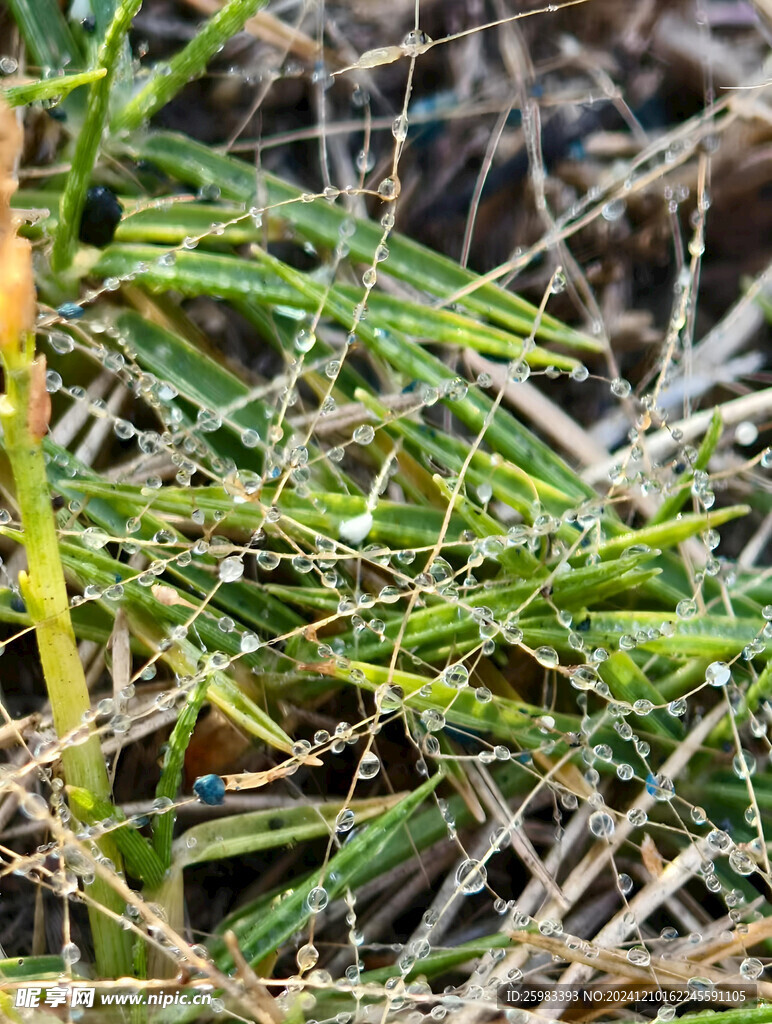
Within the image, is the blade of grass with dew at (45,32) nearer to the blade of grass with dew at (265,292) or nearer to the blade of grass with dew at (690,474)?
the blade of grass with dew at (265,292)

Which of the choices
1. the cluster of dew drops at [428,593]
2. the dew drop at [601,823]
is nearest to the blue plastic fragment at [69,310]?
the cluster of dew drops at [428,593]

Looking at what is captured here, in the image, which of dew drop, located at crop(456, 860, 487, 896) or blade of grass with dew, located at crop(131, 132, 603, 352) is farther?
blade of grass with dew, located at crop(131, 132, 603, 352)

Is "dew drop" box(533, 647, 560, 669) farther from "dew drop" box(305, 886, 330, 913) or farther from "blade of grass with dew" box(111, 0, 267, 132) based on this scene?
"blade of grass with dew" box(111, 0, 267, 132)

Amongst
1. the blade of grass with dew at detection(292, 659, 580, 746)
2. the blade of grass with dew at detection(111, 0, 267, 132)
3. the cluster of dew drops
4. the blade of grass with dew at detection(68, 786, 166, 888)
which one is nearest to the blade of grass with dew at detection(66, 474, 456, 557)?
the cluster of dew drops

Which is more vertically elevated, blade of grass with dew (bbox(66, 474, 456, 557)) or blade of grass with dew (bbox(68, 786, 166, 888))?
blade of grass with dew (bbox(66, 474, 456, 557))

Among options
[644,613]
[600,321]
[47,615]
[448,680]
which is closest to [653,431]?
[600,321]

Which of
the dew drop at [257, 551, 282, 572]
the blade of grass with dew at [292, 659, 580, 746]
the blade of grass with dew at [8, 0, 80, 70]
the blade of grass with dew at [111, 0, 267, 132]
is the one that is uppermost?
the blade of grass with dew at [8, 0, 80, 70]

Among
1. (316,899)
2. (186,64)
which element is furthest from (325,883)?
(186,64)
